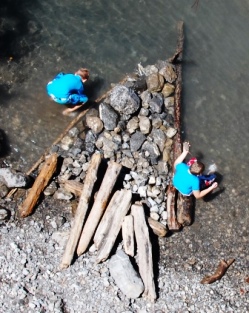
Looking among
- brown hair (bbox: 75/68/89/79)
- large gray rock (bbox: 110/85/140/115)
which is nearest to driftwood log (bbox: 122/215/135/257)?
large gray rock (bbox: 110/85/140/115)

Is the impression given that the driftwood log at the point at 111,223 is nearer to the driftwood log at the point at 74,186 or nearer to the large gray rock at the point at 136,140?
the driftwood log at the point at 74,186

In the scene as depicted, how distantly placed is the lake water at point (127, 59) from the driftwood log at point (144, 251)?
318 cm

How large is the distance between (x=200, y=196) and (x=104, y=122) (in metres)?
3.42

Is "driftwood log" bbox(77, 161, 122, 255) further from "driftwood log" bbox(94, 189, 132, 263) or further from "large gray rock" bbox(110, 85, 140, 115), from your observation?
"large gray rock" bbox(110, 85, 140, 115)

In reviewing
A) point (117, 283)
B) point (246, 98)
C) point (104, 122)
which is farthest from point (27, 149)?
point (246, 98)

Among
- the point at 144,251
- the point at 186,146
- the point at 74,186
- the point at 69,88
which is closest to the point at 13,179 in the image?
the point at 74,186

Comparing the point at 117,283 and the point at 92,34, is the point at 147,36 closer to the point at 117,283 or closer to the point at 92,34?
the point at 92,34

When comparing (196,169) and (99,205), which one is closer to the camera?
(99,205)

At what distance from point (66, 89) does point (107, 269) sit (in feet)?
16.1

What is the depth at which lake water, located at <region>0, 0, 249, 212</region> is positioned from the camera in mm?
14227

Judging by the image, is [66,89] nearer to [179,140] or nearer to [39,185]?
[39,185]

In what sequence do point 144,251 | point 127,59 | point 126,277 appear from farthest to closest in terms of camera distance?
point 127,59, point 144,251, point 126,277

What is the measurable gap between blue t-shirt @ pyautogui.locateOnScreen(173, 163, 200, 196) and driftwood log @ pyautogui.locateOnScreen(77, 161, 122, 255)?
158cm

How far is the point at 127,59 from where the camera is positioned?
1575 centimetres
